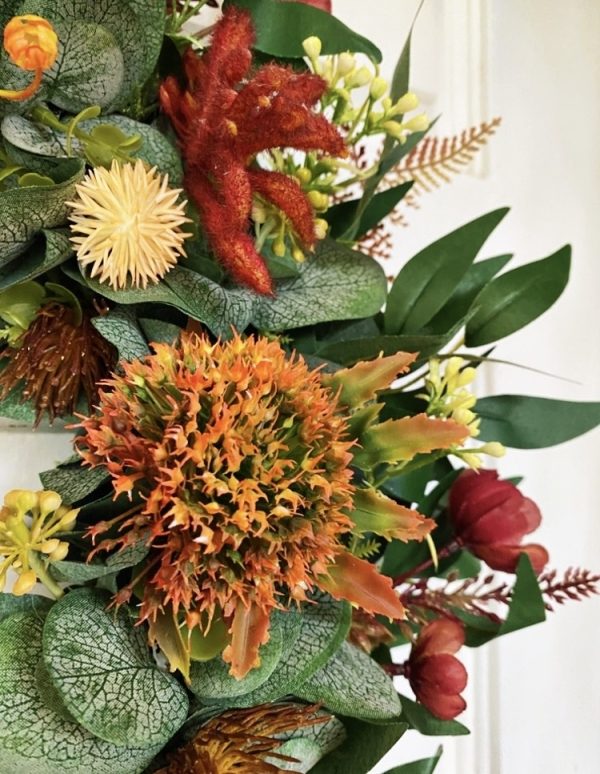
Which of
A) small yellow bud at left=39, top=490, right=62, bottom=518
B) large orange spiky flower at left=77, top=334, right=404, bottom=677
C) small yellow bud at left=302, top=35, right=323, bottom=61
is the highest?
small yellow bud at left=302, top=35, right=323, bottom=61

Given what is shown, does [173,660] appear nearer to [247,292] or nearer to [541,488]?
[247,292]

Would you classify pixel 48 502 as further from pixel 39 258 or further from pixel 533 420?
pixel 533 420

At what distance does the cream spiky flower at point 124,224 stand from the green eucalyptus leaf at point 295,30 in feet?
0.48

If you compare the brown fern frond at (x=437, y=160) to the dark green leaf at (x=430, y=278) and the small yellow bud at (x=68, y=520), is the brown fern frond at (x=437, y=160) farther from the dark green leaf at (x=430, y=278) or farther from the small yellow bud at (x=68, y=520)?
the small yellow bud at (x=68, y=520)

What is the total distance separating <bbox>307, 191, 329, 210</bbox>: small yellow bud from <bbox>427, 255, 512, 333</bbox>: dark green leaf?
0.14m

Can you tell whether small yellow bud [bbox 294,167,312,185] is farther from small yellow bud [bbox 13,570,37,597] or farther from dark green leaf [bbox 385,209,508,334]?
small yellow bud [bbox 13,570,37,597]

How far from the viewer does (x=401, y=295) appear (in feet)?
1.83

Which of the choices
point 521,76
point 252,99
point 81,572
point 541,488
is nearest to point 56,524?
point 81,572

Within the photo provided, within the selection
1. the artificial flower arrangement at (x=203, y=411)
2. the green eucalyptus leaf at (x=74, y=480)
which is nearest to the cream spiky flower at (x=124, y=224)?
the artificial flower arrangement at (x=203, y=411)

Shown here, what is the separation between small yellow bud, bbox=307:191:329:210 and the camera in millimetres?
469

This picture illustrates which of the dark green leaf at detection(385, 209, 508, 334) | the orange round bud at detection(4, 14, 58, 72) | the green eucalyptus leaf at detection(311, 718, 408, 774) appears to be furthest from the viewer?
the dark green leaf at detection(385, 209, 508, 334)

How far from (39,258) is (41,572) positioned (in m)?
0.17

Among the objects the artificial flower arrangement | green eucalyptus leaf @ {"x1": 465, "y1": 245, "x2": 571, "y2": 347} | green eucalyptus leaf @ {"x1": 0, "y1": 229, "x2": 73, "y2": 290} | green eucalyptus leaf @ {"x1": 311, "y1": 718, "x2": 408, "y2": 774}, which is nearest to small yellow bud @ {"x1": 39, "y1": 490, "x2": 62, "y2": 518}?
the artificial flower arrangement

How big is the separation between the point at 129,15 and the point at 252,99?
0.29 feet
